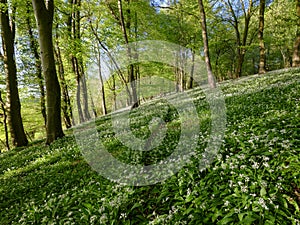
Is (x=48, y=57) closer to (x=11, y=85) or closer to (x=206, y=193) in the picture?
(x=11, y=85)

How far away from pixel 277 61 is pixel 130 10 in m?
61.6

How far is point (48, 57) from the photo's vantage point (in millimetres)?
11445

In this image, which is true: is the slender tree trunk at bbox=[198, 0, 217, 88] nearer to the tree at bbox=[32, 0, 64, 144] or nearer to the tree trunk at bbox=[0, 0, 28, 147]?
the tree at bbox=[32, 0, 64, 144]

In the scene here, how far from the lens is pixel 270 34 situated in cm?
3728

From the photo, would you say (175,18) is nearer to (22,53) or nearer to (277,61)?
(22,53)

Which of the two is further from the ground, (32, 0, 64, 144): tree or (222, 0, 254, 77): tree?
(222, 0, 254, 77): tree

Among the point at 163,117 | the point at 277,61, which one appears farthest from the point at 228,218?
the point at 277,61

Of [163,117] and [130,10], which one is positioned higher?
[130,10]

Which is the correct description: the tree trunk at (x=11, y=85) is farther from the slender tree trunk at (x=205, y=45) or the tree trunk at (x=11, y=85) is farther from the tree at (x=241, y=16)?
the tree at (x=241, y=16)

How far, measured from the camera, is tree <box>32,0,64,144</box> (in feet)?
36.7

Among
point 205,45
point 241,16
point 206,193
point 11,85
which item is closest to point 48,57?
point 11,85

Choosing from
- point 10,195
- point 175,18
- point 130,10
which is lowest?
point 10,195

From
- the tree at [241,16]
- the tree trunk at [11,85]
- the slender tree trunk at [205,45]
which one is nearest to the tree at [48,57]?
the tree trunk at [11,85]

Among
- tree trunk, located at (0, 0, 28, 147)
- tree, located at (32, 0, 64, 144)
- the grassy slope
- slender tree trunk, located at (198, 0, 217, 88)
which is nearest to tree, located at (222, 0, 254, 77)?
slender tree trunk, located at (198, 0, 217, 88)
